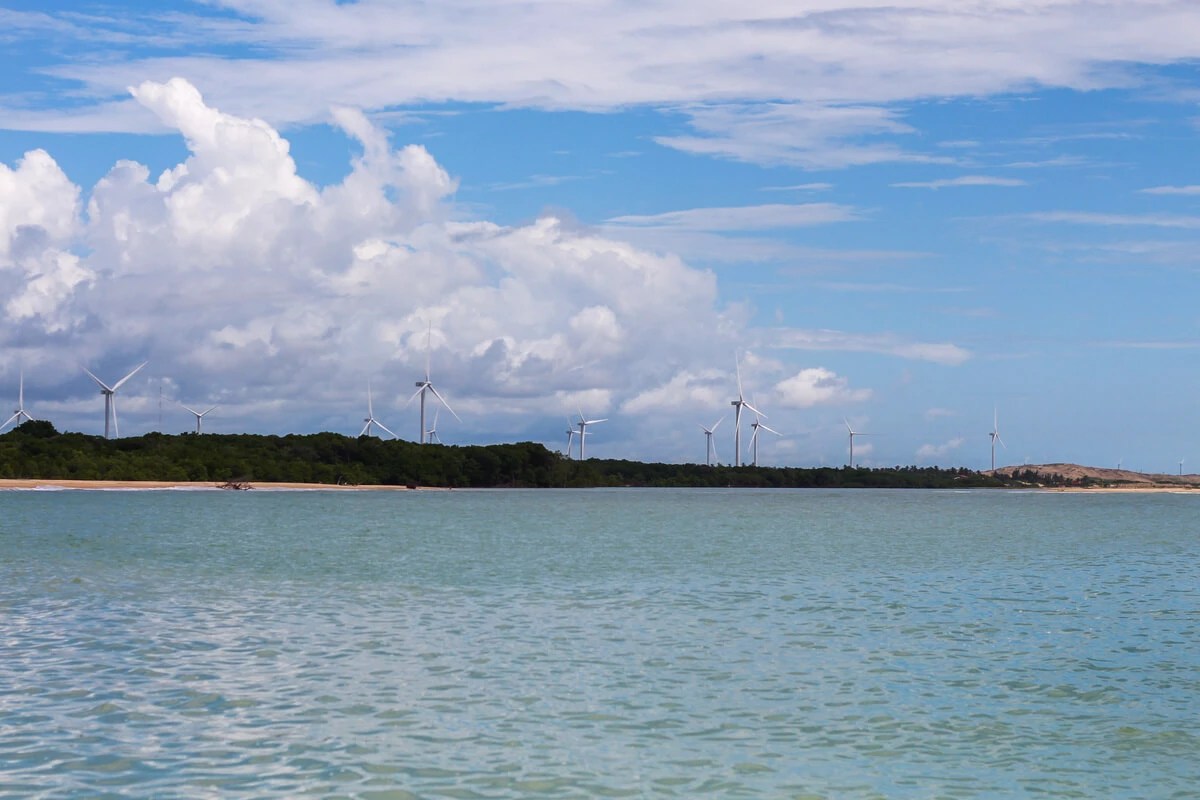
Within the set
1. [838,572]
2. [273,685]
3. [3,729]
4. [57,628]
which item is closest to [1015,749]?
[273,685]

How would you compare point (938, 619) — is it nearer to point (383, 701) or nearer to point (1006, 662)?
point (1006, 662)

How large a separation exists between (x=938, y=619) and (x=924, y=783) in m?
20.9

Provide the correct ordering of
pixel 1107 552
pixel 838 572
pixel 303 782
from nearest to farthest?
pixel 303 782 → pixel 838 572 → pixel 1107 552

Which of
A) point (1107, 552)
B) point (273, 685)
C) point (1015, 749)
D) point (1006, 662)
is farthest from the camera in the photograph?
point (1107, 552)

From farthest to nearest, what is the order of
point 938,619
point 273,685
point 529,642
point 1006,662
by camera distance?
1. point 938,619
2. point 529,642
3. point 1006,662
4. point 273,685

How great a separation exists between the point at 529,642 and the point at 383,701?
8996mm

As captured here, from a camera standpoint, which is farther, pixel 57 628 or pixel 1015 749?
pixel 57 628

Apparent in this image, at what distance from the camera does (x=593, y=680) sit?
26.5 m

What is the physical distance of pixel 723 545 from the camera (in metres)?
78.1

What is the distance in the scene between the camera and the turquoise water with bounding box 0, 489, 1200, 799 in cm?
1883

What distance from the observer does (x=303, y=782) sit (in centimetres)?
1795

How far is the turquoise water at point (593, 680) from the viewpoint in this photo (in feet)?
61.8

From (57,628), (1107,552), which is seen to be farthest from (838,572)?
(57,628)

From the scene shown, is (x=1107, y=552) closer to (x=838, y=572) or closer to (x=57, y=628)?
(x=838, y=572)
